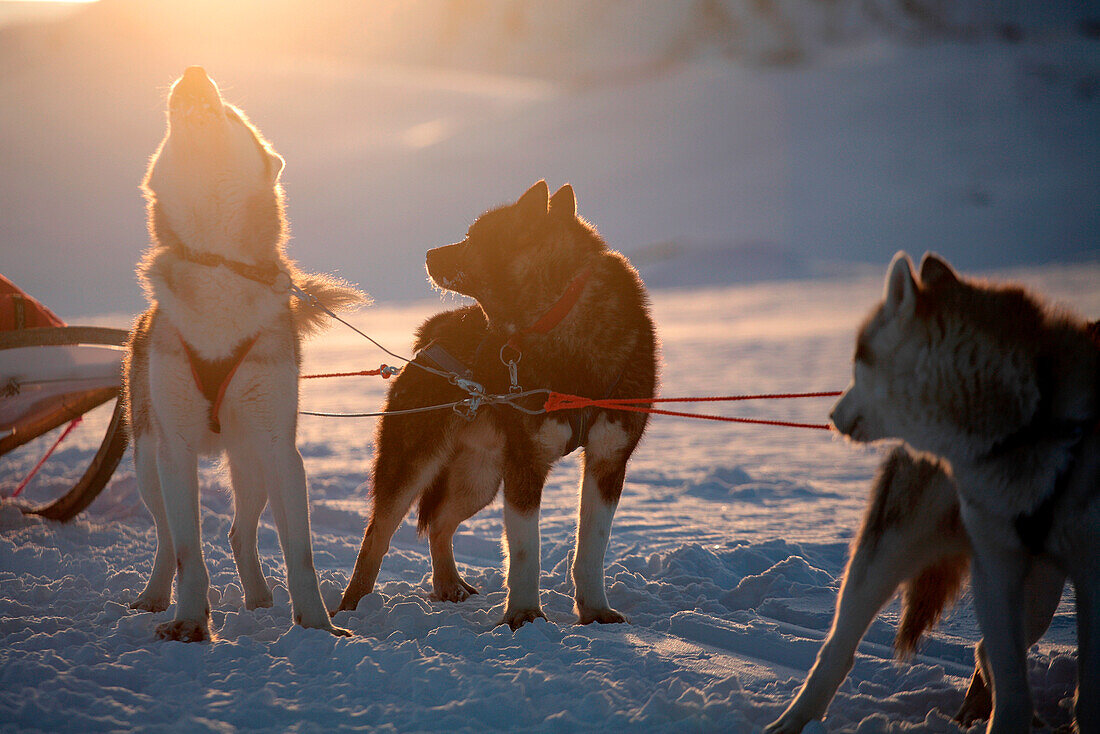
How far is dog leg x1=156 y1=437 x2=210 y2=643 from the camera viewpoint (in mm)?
3086

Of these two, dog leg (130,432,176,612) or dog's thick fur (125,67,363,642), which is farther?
dog leg (130,432,176,612)

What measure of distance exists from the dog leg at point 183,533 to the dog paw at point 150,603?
616mm

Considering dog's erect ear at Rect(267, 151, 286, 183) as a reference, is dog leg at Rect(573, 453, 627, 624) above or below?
below

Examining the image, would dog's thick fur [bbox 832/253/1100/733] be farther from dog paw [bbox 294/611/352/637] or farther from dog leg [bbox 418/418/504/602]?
dog leg [bbox 418/418/504/602]

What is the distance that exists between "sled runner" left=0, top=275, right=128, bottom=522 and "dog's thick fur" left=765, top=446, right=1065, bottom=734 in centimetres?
414

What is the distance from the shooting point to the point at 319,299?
3.76 metres

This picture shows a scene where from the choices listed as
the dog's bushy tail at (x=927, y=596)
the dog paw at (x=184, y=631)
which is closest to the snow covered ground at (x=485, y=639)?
the dog paw at (x=184, y=631)

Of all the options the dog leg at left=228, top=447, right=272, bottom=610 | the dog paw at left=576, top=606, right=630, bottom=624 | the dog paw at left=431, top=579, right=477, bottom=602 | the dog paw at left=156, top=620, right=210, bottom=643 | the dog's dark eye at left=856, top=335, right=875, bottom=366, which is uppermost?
the dog's dark eye at left=856, top=335, right=875, bottom=366

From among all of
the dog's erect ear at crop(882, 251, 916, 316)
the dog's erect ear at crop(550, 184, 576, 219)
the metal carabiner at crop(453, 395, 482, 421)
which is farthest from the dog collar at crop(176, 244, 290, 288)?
the dog's erect ear at crop(882, 251, 916, 316)

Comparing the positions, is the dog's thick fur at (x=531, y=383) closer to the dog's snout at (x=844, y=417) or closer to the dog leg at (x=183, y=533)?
the dog leg at (x=183, y=533)

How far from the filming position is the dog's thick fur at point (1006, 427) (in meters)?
1.97

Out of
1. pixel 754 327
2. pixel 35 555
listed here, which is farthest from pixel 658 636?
pixel 754 327

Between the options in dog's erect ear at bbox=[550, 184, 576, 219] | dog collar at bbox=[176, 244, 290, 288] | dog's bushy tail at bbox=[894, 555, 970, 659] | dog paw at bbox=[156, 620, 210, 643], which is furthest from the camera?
dog's erect ear at bbox=[550, 184, 576, 219]

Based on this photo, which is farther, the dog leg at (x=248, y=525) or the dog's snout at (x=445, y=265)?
the dog's snout at (x=445, y=265)
